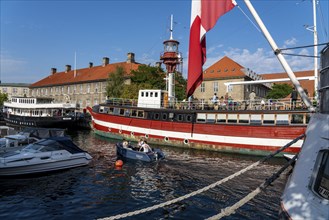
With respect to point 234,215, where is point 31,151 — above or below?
above

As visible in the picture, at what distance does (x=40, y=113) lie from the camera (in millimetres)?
53625

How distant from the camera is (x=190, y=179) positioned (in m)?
16.4

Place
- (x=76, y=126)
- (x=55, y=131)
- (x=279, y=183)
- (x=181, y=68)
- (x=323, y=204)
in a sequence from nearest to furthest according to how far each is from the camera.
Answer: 1. (x=323, y=204)
2. (x=279, y=183)
3. (x=55, y=131)
4. (x=181, y=68)
5. (x=76, y=126)

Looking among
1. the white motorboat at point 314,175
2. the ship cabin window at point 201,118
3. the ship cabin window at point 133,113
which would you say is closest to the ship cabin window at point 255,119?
the ship cabin window at point 201,118

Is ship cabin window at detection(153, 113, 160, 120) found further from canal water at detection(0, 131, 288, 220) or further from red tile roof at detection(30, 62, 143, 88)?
red tile roof at detection(30, 62, 143, 88)

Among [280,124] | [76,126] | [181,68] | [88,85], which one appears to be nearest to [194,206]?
[280,124]

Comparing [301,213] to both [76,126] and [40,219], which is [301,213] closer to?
[40,219]

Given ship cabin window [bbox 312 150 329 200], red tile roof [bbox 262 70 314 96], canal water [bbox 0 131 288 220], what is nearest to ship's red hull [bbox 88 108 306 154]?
canal water [bbox 0 131 288 220]

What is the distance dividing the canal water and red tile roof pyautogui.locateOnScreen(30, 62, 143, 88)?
47039mm

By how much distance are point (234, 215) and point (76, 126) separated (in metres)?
44.8

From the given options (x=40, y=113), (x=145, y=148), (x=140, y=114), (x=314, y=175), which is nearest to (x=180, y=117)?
(x=140, y=114)

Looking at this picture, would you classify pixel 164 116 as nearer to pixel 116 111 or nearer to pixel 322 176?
pixel 116 111

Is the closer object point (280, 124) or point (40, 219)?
point (40, 219)

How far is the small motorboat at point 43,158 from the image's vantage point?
15695mm
